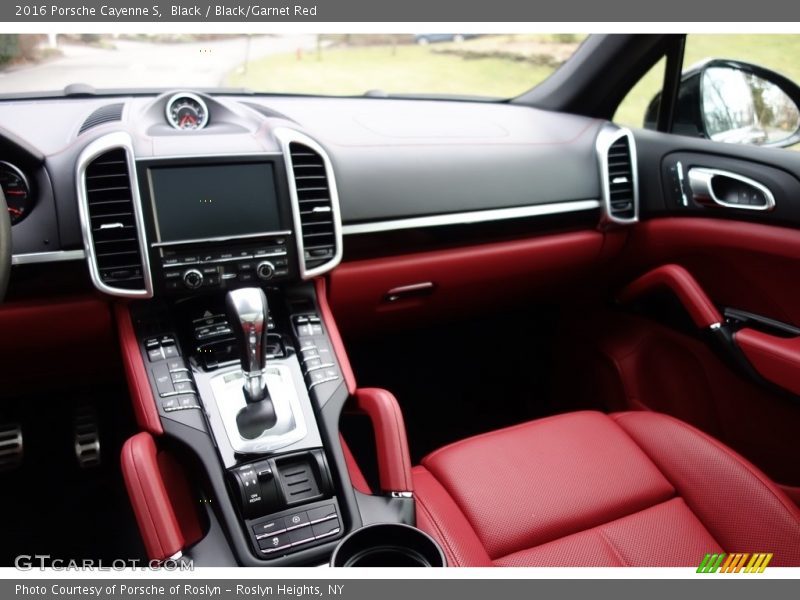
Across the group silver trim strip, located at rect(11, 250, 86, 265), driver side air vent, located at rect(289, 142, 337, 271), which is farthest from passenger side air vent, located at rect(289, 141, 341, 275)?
silver trim strip, located at rect(11, 250, 86, 265)

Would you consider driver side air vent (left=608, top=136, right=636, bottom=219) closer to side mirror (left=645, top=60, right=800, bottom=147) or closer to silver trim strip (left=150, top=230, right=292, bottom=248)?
side mirror (left=645, top=60, right=800, bottom=147)

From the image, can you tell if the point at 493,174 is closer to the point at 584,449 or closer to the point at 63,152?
the point at 584,449

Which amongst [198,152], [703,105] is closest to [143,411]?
[198,152]

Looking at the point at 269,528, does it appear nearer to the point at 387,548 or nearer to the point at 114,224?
the point at 387,548

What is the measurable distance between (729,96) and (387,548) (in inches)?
70.5

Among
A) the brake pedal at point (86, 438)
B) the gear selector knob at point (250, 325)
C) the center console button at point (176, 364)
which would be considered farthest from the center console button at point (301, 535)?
the brake pedal at point (86, 438)

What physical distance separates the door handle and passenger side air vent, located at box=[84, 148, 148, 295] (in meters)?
1.50

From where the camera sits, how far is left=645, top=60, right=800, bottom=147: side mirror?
2.01m

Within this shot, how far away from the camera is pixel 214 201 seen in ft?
4.72

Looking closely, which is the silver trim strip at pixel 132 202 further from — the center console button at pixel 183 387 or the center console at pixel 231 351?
the center console button at pixel 183 387

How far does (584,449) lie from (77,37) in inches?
58.3

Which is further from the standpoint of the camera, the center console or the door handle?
the door handle

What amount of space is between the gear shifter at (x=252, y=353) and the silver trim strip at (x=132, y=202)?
203 millimetres

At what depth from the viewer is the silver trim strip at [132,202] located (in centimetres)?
133
